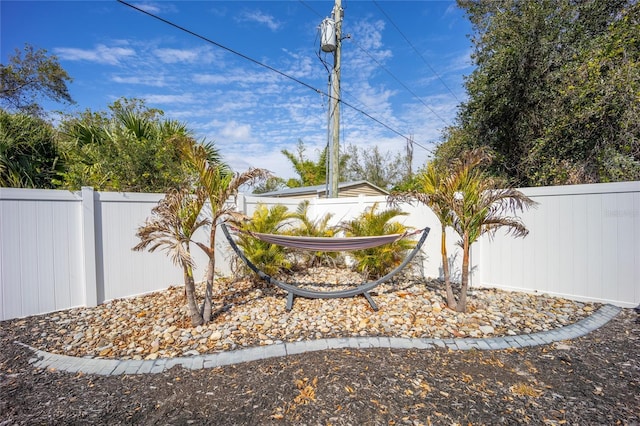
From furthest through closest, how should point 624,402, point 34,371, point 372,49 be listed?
Answer: point 372,49 → point 34,371 → point 624,402

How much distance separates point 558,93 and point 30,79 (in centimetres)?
1345

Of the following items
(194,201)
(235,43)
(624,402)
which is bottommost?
(624,402)

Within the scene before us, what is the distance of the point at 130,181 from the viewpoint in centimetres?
481

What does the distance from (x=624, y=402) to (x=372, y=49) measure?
8112 mm

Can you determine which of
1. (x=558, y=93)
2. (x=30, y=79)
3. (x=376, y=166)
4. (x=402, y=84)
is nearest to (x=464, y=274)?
(x=558, y=93)

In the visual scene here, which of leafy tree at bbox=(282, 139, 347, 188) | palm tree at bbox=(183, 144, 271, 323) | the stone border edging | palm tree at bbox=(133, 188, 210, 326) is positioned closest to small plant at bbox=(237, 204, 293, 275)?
palm tree at bbox=(183, 144, 271, 323)

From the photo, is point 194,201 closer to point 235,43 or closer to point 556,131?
point 235,43

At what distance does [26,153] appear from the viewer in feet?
14.7

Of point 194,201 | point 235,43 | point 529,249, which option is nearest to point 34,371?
point 194,201

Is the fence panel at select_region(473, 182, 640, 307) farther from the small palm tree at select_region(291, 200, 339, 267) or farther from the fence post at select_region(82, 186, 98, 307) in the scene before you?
the fence post at select_region(82, 186, 98, 307)

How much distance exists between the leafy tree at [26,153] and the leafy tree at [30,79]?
4.95 m

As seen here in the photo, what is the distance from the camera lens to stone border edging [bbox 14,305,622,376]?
2225mm

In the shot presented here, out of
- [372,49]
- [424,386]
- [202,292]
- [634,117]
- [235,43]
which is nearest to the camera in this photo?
[424,386]

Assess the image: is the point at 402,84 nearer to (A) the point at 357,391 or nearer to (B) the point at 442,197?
(B) the point at 442,197
